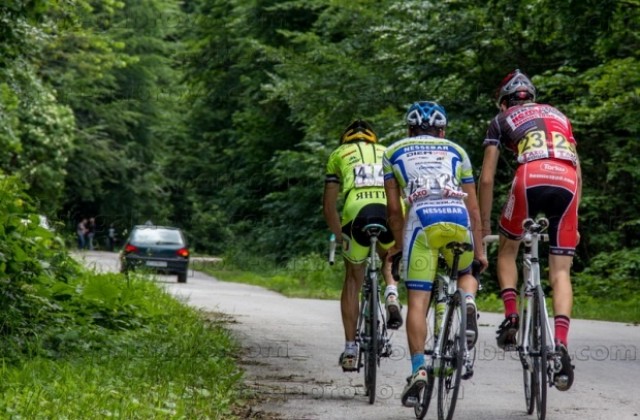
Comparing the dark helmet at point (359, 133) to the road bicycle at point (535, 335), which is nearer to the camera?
the road bicycle at point (535, 335)

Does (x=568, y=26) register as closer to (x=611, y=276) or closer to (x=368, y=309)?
(x=611, y=276)

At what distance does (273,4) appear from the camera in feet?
130

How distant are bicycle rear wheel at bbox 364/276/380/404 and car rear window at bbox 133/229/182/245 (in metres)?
21.9

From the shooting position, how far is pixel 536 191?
303 inches

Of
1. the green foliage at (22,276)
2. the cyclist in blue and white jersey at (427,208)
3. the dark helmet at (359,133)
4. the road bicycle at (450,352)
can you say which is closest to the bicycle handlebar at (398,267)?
the cyclist in blue and white jersey at (427,208)

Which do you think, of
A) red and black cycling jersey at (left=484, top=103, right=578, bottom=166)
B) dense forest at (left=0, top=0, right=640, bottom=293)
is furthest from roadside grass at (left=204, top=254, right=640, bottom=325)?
red and black cycling jersey at (left=484, top=103, right=578, bottom=166)

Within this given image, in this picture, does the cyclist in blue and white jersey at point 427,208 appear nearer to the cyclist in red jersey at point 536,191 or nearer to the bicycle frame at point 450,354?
the bicycle frame at point 450,354

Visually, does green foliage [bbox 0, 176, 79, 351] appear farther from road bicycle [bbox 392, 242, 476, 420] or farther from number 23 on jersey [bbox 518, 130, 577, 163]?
number 23 on jersey [bbox 518, 130, 577, 163]

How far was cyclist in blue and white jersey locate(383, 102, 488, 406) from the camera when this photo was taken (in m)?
7.25

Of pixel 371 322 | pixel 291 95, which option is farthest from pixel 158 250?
pixel 371 322

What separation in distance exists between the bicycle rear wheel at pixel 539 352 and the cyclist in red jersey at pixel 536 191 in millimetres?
326

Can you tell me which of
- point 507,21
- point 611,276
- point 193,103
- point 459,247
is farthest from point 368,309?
point 193,103

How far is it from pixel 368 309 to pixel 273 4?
3183cm

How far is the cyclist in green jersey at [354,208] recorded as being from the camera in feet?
29.7
